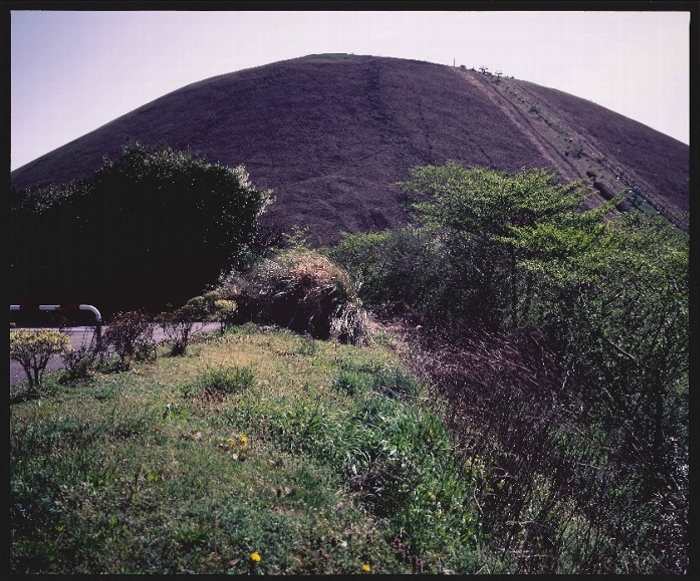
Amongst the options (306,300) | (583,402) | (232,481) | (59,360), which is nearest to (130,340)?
(59,360)

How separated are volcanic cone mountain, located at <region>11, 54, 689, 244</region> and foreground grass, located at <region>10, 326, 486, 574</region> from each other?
18.1 m

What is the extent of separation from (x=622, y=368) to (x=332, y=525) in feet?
11.6

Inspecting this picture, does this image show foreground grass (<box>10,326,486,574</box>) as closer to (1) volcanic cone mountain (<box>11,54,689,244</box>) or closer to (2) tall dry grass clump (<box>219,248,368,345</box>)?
(2) tall dry grass clump (<box>219,248,368,345</box>)

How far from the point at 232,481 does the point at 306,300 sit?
635 centimetres

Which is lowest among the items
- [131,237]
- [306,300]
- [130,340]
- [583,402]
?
[583,402]

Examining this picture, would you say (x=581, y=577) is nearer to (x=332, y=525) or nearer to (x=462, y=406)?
(x=332, y=525)

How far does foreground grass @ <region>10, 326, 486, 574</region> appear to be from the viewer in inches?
120

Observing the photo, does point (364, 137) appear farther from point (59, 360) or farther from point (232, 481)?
point (232, 481)

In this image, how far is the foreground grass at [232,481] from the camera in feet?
10.0

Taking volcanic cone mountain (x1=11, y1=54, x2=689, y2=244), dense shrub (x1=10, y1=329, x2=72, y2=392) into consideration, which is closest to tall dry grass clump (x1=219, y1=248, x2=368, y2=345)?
dense shrub (x1=10, y1=329, x2=72, y2=392)

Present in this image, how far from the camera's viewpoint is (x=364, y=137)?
35000 mm

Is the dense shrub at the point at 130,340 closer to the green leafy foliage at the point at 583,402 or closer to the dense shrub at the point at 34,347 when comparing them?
the dense shrub at the point at 34,347

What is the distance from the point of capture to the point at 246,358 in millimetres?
6961

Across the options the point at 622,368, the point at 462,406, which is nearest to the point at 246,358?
the point at 462,406
